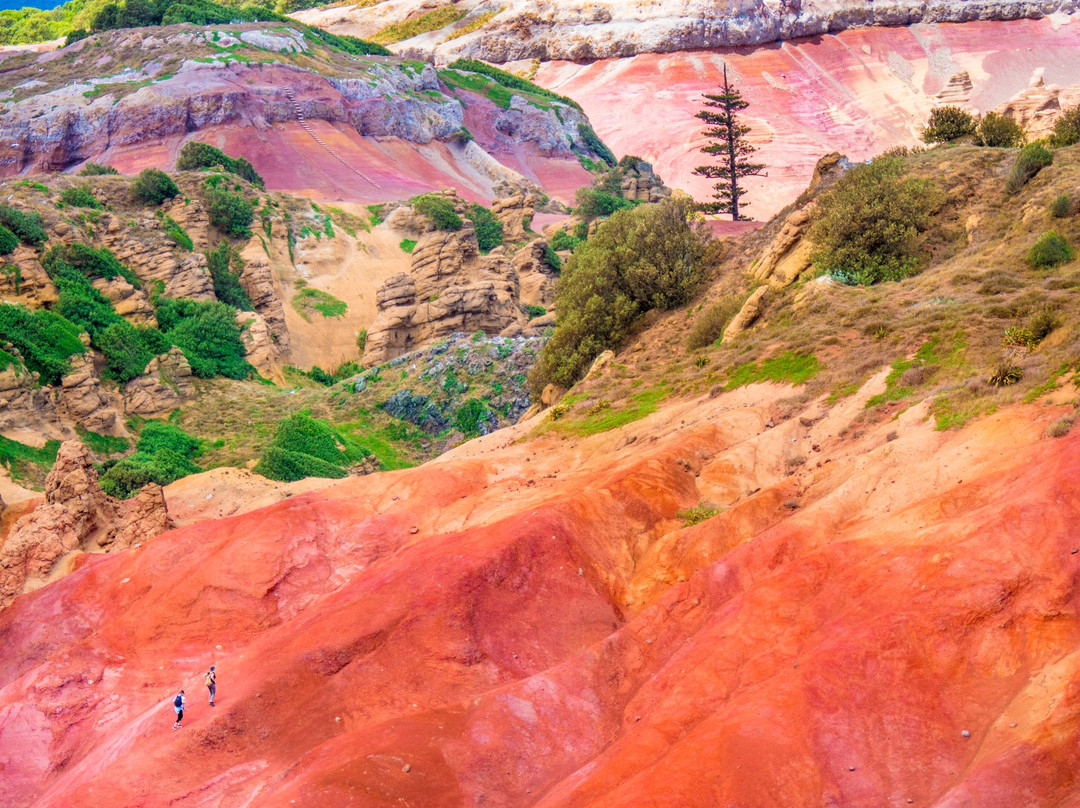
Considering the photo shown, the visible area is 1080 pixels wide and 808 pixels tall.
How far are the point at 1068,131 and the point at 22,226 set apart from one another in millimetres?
48013

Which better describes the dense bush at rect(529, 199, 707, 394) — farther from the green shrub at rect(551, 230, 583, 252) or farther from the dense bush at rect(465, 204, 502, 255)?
the dense bush at rect(465, 204, 502, 255)

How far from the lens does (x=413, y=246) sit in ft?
218

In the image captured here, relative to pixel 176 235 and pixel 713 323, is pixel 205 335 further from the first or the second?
pixel 713 323

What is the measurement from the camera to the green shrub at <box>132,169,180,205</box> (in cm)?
5869

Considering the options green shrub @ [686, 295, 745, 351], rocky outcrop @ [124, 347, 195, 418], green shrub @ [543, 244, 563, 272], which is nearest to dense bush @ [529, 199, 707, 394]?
green shrub @ [686, 295, 745, 351]

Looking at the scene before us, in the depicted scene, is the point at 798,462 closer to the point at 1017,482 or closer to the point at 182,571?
the point at 1017,482

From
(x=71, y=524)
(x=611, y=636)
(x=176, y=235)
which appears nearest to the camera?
(x=611, y=636)

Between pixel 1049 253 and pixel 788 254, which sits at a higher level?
pixel 1049 253

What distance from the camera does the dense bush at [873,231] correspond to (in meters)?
28.1

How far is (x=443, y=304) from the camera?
52.3m

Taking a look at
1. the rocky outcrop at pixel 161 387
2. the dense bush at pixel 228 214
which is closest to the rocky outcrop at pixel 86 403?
the rocky outcrop at pixel 161 387

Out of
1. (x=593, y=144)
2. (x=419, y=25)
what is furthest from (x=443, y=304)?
(x=419, y=25)

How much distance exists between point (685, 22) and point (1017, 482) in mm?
115945

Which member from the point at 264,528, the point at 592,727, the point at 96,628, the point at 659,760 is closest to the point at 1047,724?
the point at 659,760
